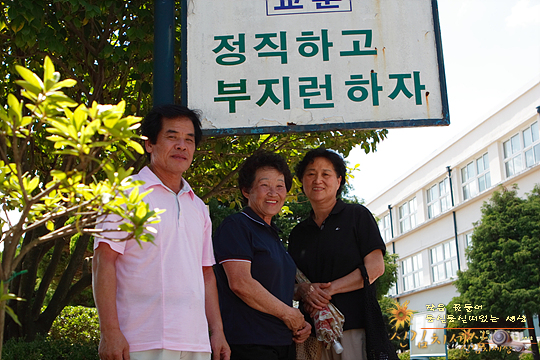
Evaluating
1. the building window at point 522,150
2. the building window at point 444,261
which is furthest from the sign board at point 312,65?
the building window at point 444,261

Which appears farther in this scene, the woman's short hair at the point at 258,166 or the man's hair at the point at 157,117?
the woman's short hair at the point at 258,166

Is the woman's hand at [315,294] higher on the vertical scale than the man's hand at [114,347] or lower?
higher

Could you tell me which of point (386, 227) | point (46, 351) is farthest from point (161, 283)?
point (386, 227)

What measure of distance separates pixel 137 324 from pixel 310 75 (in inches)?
68.6

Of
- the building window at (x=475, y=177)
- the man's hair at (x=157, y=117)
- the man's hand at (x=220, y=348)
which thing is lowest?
the man's hand at (x=220, y=348)

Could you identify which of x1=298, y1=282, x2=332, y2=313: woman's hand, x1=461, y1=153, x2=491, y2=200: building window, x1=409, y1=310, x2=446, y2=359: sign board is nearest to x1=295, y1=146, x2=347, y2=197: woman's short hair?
x1=298, y1=282, x2=332, y2=313: woman's hand

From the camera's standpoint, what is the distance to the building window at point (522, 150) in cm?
1998

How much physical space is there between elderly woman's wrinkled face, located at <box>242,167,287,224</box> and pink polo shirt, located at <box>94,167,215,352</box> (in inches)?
24.0

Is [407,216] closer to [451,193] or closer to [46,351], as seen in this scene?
[451,193]

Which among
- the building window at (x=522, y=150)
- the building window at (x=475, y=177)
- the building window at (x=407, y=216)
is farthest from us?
the building window at (x=407, y=216)

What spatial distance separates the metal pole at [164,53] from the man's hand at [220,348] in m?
1.39

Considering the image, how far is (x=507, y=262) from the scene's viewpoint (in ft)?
51.5

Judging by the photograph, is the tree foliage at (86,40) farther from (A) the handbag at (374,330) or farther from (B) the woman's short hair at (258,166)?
(A) the handbag at (374,330)

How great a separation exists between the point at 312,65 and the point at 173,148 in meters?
1.11
